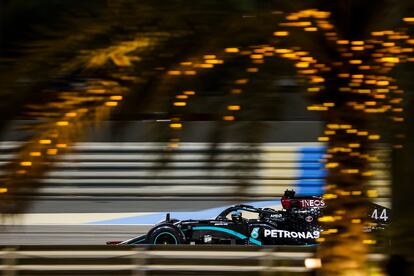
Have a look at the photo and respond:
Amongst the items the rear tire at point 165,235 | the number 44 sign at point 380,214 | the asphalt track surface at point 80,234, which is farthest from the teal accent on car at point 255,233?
the number 44 sign at point 380,214

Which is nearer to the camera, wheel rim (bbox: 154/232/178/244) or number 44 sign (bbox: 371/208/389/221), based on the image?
number 44 sign (bbox: 371/208/389/221)

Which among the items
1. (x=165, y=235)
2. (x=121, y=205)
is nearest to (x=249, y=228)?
(x=165, y=235)

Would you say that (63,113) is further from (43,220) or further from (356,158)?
(43,220)

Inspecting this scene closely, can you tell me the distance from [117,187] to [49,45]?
6.77 metres

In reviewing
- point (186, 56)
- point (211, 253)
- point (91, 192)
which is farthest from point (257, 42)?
point (91, 192)

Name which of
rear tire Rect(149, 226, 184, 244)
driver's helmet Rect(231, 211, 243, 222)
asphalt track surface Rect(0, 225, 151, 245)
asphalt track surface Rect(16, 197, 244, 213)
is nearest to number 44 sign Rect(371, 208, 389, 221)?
driver's helmet Rect(231, 211, 243, 222)

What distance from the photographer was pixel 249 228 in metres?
9.88

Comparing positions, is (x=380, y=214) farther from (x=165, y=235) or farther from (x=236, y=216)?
(x=165, y=235)

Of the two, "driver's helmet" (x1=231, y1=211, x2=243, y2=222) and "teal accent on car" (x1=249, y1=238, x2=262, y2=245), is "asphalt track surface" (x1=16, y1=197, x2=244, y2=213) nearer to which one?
"driver's helmet" (x1=231, y1=211, x2=243, y2=222)

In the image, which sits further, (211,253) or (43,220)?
(43,220)

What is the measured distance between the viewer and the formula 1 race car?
9578mm

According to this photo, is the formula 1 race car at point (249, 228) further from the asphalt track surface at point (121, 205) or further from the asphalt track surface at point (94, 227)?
the asphalt track surface at point (94, 227)

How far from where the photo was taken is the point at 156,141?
302cm

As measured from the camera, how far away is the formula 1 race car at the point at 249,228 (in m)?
9.58
